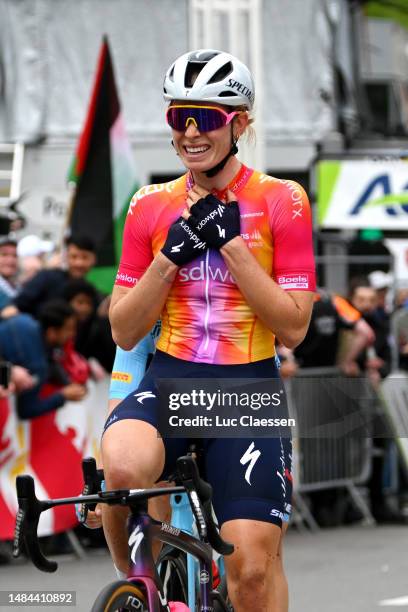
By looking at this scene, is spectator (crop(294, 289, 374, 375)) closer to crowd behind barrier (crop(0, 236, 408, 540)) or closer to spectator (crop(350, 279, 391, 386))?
crowd behind barrier (crop(0, 236, 408, 540))

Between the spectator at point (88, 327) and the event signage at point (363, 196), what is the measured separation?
15.8ft

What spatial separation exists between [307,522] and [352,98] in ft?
45.0

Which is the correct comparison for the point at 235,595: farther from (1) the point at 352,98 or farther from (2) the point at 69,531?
(1) the point at 352,98

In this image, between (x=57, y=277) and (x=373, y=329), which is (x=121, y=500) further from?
(x=373, y=329)

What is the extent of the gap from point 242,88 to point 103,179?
8.00m

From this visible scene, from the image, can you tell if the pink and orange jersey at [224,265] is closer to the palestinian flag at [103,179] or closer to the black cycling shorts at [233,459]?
the black cycling shorts at [233,459]

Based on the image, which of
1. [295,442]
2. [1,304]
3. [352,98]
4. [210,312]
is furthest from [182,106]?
[352,98]

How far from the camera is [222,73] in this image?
207 inches

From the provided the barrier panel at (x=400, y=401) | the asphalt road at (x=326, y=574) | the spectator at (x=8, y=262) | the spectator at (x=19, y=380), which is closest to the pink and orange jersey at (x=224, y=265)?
the asphalt road at (x=326, y=574)

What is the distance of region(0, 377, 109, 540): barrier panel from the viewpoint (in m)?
10.9

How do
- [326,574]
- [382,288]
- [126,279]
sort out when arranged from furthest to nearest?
[382,288]
[326,574]
[126,279]

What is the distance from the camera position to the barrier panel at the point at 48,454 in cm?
1086

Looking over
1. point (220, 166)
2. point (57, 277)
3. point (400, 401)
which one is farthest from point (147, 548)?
point (57, 277)

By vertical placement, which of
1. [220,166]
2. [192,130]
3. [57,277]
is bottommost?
[57,277]
